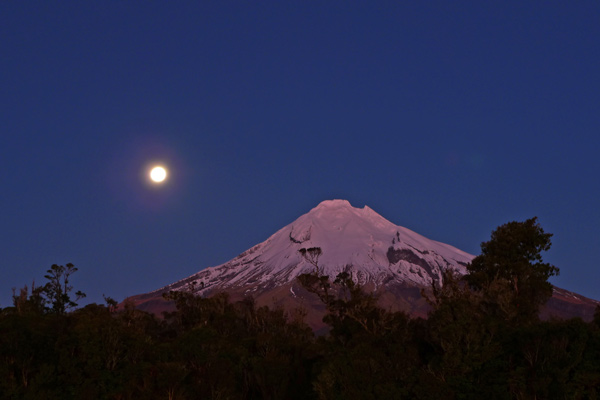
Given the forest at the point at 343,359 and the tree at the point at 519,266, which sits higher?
the tree at the point at 519,266

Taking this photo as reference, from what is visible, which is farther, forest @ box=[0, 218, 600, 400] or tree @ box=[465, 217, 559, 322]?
tree @ box=[465, 217, 559, 322]

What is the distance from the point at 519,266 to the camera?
→ 68.9 m

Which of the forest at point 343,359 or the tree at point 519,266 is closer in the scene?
the forest at point 343,359

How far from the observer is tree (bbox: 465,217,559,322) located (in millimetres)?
67556

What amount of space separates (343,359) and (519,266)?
91.2ft

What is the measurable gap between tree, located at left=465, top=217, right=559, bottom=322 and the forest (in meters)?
2.62

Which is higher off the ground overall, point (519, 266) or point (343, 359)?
point (519, 266)

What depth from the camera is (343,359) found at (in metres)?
51.2

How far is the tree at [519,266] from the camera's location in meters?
67.6

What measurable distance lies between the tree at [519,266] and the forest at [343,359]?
2.62 m

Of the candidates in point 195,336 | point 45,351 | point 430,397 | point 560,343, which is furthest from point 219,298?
point 560,343

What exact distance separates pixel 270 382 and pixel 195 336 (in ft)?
27.2

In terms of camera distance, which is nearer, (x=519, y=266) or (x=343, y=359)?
(x=343, y=359)

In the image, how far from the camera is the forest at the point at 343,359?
45719 mm
